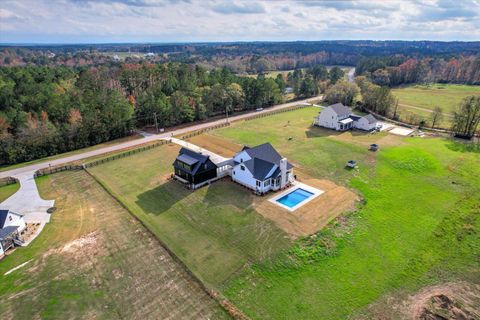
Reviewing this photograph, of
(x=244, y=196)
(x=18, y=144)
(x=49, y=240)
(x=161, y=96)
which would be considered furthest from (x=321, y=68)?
(x=49, y=240)

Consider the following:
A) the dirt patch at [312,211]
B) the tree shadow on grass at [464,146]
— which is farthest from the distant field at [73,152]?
the tree shadow on grass at [464,146]

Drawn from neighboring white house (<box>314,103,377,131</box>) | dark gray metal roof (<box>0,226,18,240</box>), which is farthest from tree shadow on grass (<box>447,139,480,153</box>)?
dark gray metal roof (<box>0,226,18,240</box>)

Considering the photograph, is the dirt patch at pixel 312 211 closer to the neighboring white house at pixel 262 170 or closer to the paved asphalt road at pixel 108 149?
the neighboring white house at pixel 262 170

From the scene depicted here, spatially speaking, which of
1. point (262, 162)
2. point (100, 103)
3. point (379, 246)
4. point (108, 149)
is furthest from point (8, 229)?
point (100, 103)

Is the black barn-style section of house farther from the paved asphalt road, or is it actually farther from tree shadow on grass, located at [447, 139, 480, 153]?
tree shadow on grass, located at [447, 139, 480, 153]

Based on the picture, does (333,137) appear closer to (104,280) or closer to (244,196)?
(244,196)

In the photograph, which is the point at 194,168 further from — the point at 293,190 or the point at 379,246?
the point at 379,246
